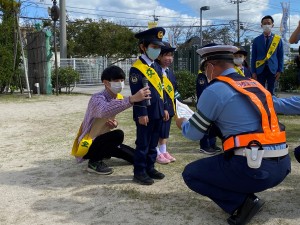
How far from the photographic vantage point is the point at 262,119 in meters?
2.88

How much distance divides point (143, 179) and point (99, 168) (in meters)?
0.69

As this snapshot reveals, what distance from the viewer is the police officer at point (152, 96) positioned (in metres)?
A: 4.11

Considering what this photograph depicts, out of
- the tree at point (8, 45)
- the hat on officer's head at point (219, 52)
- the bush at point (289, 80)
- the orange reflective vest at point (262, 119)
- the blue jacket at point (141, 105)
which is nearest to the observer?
the orange reflective vest at point (262, 119)

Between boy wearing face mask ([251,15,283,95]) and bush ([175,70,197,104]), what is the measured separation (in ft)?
12.5

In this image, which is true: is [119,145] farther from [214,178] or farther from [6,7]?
[6,7]

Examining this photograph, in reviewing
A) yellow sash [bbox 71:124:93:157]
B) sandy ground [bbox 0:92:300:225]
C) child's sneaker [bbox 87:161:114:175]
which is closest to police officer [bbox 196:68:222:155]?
sandy ground [bbox 0:92:300:225]

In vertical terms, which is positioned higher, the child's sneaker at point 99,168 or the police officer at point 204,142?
the police officer at point 204,142

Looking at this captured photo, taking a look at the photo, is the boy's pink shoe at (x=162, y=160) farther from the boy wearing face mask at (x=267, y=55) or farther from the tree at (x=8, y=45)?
the tree at (x=8, y=45)

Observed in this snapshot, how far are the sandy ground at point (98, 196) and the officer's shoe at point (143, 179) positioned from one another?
6 centimetres

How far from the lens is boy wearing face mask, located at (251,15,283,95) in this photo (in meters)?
6.75

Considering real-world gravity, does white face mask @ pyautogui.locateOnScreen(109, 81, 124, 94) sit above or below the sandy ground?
above

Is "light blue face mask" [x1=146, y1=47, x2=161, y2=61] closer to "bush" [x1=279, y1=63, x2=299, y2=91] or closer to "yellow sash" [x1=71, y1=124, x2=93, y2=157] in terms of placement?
"yellow sash" [x1=71, y1=124, x2=93, y2=157]

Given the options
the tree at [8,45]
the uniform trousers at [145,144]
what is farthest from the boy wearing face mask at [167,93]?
the tree at [8,45]

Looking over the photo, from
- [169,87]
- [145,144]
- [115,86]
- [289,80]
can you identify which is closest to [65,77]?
[289,80]
